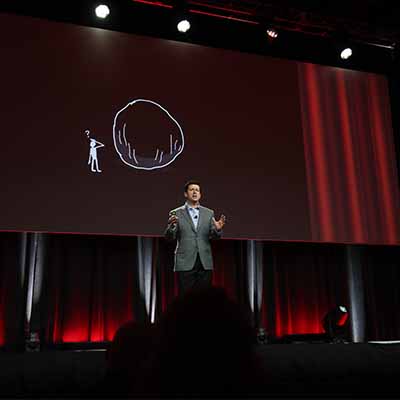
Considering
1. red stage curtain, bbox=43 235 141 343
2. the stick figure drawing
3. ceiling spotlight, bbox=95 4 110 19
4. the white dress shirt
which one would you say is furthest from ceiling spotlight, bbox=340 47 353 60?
red stage curtain, bbox=43 235 141 343

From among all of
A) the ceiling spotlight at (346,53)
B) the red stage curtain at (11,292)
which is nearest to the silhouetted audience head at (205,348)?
the red stage curtain at (11,292)

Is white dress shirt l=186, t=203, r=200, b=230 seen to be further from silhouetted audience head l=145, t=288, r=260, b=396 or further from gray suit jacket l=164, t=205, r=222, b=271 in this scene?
silhouetted audience head l=145, t=288, r=260, b=396

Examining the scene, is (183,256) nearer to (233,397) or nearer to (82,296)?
(82,296)

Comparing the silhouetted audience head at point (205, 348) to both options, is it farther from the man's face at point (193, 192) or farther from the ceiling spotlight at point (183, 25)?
the ceiling spotlight at point (183, 25)

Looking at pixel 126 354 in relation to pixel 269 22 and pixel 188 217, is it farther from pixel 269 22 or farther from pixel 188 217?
pixel 269 22

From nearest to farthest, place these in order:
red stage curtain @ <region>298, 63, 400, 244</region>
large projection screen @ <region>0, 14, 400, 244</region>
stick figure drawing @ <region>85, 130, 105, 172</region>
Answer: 1. large projection screen @ <region>0, 14, 400, 244</region>
2. stick figure drawing @ <region>85, 130, 105, 172</region>
3. red stage curtain @ <region>298, 63, 400, 244</region>

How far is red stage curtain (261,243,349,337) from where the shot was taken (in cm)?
580

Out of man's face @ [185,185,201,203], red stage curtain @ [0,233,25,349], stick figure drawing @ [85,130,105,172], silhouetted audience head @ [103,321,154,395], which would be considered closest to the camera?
silhouetted audience head @ [103,321,154,395]

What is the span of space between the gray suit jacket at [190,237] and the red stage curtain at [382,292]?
2.83m

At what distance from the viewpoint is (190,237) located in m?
4.23

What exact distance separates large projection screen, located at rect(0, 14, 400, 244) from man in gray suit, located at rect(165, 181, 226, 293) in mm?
553

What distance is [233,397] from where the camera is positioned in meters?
0.77

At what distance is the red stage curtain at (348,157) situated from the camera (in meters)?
5.43

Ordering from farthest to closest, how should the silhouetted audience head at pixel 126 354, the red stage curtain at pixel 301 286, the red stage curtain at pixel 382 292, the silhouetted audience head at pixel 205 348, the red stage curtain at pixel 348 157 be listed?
the red stage curtain at pixel 382 292 < the red stage curtain at pixel 301 286 < the red stage curtain at pixel 348 157 < the silhouetted audience head at pixel 126 354 < the silhouetted audience head at pixel 205 348
